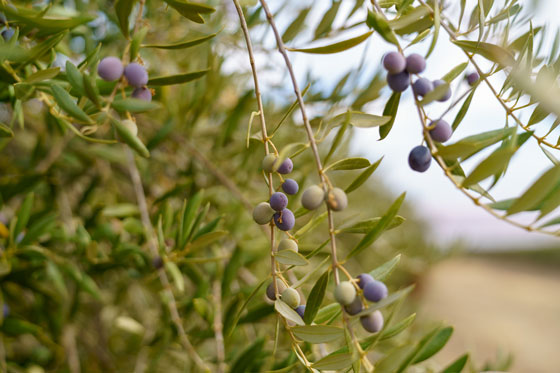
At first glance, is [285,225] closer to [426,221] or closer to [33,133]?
[33,133]

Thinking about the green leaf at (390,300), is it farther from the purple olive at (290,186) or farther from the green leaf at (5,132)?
the green leaf at (5,132)

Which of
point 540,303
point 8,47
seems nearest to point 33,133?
point 8,47

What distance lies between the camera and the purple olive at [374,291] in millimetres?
226

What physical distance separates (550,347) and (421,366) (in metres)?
3.00

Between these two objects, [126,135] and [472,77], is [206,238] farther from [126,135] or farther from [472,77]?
[472,77]

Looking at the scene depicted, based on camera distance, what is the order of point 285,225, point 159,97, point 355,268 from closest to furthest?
point 285,225
point 159,97
point 355,268

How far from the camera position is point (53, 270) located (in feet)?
1.68

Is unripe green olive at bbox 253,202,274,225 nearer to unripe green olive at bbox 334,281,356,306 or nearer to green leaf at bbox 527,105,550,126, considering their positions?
unripe green olive at bbox 334,281,356,306

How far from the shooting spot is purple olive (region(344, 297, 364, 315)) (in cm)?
24

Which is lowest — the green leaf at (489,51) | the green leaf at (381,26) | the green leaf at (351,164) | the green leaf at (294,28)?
the green leaf at (351,164)

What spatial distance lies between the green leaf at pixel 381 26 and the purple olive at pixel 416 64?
0.01 metres

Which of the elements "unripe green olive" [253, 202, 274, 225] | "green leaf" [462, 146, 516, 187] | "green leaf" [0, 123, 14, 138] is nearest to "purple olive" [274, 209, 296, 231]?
"unripe green olive" [253, 202, 274, 225]

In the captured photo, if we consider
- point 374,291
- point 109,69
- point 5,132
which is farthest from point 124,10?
point 374,291

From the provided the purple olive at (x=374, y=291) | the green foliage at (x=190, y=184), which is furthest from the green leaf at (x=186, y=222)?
the purple olive at (x=374, y=291)
